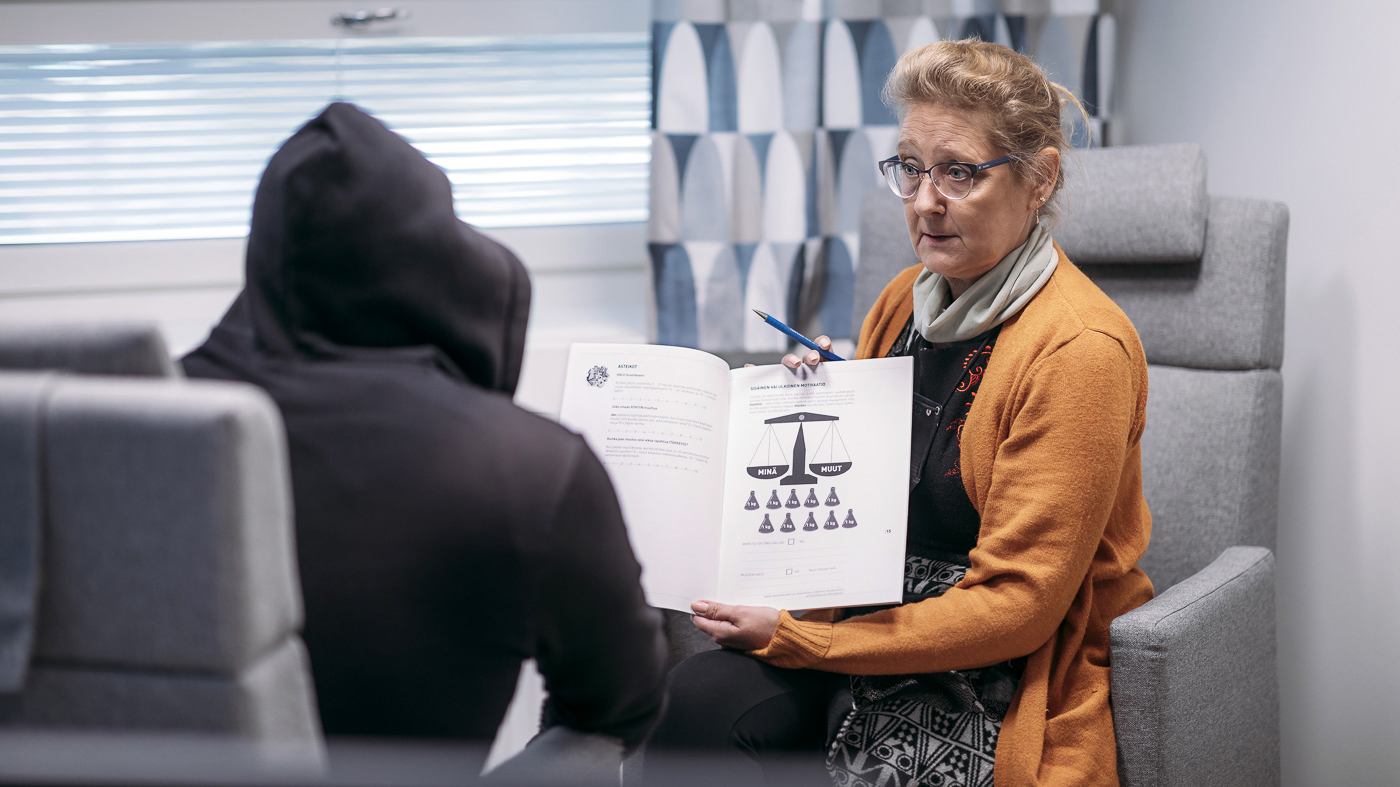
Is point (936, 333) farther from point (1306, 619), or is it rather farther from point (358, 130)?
point (1306, 619)

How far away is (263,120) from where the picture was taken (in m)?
2.10

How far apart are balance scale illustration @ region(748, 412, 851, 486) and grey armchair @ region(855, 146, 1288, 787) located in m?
0.50

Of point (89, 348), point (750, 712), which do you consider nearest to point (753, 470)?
point (750, 712)

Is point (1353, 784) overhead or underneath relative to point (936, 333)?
underneath

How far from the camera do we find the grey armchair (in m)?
1.24

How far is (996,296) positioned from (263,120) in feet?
5.68

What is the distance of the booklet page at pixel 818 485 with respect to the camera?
106 cm

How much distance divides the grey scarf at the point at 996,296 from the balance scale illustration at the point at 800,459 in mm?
Answer: 207

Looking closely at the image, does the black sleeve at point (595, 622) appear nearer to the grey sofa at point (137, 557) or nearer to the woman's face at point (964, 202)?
the grey sofa at point (137, 557)

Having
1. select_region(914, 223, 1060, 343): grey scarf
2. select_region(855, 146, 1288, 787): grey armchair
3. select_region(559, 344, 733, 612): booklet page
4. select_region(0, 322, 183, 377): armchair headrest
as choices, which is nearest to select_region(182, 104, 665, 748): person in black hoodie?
select_region(0, 322, 183, 377): armchair headrest

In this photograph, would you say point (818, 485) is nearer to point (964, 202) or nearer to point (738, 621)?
point (738, 621)

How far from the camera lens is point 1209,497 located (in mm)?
1421

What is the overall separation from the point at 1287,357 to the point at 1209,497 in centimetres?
36

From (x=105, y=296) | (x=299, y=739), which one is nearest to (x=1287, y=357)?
(x=299, y=739)
